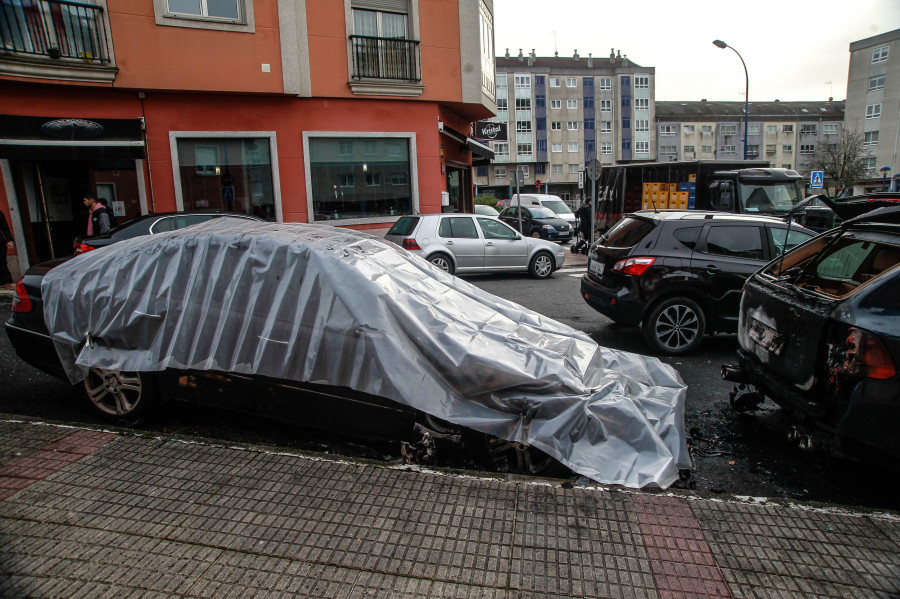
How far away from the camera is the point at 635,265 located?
6359 mm

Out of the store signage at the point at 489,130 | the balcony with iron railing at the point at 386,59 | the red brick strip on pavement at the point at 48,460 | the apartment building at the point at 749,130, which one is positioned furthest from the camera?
the apartment building at the point at 749,130

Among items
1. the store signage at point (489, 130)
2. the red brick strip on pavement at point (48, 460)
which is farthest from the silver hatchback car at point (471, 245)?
the red brick strip on pavement at point (48, 460)

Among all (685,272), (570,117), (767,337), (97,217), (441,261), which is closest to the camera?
(767,337)

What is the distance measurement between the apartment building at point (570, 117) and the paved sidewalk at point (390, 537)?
6720cm

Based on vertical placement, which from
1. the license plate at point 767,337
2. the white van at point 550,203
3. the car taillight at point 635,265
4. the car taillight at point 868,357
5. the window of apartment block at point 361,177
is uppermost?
the window of apartment block at point 361,177

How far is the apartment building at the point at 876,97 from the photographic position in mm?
55938

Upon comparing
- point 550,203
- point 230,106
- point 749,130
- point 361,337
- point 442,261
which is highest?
point 749,130

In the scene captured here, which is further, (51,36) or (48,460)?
(51,36)

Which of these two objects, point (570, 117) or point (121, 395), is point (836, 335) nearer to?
point (121, 395)

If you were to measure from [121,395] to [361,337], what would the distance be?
2152mm

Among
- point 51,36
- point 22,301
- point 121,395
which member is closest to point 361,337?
point 121,395

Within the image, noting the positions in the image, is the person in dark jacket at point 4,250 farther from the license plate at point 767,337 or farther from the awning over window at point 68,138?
the license plate at point 767,337

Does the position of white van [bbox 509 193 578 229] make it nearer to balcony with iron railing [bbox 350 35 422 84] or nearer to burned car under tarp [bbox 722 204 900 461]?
balcony with iron railing [bbox 350 35 422 84]

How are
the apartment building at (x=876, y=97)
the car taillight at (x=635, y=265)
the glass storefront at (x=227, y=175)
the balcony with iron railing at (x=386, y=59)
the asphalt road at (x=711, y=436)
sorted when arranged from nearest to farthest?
the asphalt road at (x=711, y=436) → the car taillight at (x=635, y=265) → the glass storefront at (x=227, y=175) → the balcony with iron railing at (x=386, y=59) → the apartment building at (x=876, y=97)
